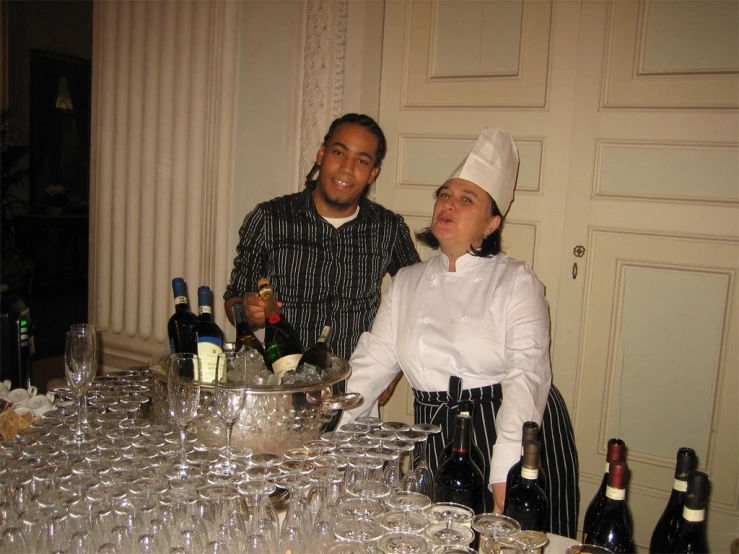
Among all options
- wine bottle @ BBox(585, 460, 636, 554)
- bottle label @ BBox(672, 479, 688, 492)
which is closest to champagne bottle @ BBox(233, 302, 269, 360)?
wine bottle @ BBox(585, 460, 636, 554)

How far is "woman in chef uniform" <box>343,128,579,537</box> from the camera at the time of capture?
182cm

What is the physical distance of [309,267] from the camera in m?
2.35

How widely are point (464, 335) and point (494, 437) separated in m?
0.31

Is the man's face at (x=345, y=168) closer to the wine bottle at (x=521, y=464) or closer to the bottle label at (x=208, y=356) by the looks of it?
the bottle label at (x=208, y=356)

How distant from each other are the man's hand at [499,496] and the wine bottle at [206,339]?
727 mm

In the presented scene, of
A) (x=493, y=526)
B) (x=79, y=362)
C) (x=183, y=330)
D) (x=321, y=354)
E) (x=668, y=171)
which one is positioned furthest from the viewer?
(x=668, y=171)

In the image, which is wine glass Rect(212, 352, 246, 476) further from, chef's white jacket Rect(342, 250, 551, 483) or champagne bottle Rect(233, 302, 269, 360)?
champagne bottle Rect(233, 302, 269, 360)

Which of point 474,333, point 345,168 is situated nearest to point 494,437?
point 474,333

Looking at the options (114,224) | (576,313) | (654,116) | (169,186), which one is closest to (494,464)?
(576,313)

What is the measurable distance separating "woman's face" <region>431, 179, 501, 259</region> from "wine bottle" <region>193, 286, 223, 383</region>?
0.74 meters

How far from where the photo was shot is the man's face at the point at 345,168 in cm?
231

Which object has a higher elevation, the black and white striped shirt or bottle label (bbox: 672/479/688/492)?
the black and white striped shirt

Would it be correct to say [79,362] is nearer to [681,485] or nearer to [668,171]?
[681,485]

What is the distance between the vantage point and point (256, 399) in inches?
54.0
